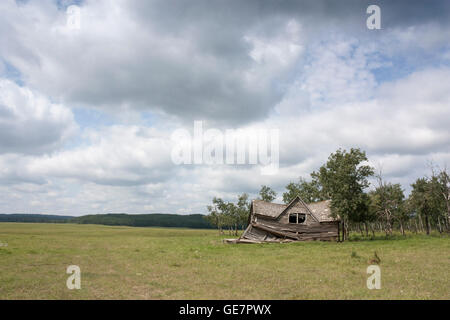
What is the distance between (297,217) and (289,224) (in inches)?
80.9

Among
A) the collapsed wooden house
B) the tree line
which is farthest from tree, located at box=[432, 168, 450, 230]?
the collapsed wooden house

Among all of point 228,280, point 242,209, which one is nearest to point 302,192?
point 242,209

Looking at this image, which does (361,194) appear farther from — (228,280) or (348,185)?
(228,280)

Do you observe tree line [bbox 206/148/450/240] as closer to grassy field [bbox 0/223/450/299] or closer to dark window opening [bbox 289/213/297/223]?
dark window opening [bbox 289/213/297/223]

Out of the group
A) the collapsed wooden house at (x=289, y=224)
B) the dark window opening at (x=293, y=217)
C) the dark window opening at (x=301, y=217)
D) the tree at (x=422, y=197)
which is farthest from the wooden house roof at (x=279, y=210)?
the tree at (x=422, y=197)

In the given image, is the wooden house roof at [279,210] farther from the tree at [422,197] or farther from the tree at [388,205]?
the tree at [422,197]

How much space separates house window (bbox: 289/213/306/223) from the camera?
160 ft

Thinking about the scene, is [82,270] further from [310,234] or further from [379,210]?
[379,210]

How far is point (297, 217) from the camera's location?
160 ft

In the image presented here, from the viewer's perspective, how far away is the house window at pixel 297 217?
48.9 metres

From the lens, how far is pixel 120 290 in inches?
512

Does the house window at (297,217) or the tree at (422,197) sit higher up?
the tree at (422,197)

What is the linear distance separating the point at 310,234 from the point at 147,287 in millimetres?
39729
